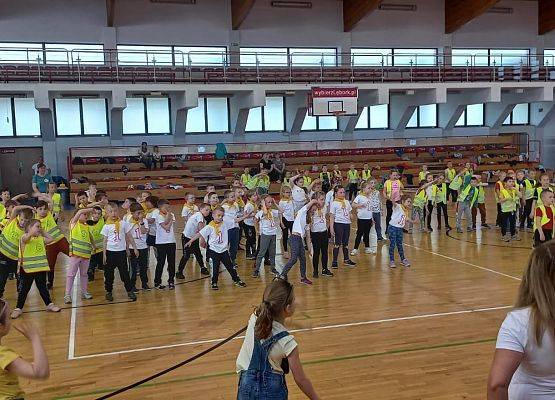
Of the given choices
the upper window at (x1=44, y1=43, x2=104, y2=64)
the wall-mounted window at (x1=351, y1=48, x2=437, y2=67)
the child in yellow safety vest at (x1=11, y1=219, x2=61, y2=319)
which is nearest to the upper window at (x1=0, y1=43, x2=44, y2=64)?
the upper window at (x1=44, y1=43, x2=104, y2=64)

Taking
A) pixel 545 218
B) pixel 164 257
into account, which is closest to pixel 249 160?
pixel 164 257

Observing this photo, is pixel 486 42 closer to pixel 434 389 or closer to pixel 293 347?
pixel 434 389

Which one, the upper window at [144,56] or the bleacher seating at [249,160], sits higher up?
the upper window at [144,56]

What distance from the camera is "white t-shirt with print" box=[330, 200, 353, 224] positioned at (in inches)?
431

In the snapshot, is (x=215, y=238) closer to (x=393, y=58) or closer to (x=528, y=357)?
(x=528, y=357)

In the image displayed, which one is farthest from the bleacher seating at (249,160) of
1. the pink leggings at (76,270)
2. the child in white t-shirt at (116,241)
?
the child in white t-shirt at (116,241)

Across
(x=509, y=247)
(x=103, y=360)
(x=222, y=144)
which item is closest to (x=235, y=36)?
(x=222, y=144)

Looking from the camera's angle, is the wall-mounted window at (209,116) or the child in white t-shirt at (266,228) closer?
the child in white t-shirt at (266,228)

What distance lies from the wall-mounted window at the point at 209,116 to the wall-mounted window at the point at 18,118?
6563 mm

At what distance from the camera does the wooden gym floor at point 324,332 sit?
18.6 ft

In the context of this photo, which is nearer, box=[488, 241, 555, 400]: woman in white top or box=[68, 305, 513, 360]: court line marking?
box=[488, 241, 555, 400]: woman in white top

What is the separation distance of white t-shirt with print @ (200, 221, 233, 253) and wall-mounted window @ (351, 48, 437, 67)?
760 inches

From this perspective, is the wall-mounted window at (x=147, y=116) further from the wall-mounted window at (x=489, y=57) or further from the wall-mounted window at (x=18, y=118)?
the wall-mounted window at (x=489, y=57)

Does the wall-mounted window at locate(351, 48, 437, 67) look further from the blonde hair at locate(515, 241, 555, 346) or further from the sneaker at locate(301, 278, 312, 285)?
the blonde hair at locate(515, 241, 555, 346)
